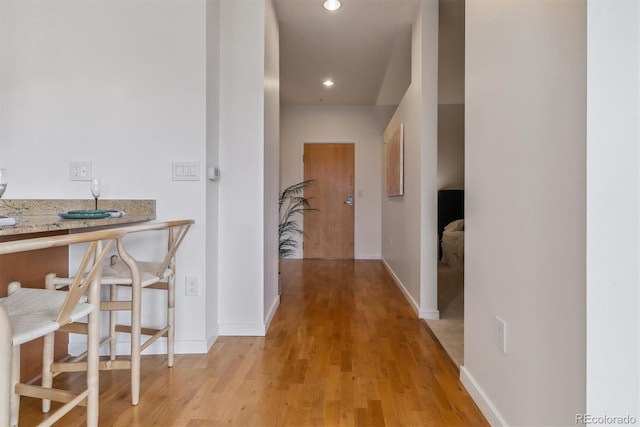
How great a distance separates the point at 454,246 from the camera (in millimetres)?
3949

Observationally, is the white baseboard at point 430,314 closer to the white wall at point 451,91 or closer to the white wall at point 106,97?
the white wall at point 106,97

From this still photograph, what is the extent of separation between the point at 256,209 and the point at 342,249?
327 centimetres

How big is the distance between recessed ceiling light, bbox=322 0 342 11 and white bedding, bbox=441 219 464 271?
2777 mm

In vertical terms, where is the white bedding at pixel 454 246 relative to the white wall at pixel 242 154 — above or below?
below

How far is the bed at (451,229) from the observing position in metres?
3.89

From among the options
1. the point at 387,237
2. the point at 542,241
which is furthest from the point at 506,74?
the point at 387,237

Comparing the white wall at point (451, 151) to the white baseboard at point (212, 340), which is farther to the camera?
the white wall at point (451, 151)

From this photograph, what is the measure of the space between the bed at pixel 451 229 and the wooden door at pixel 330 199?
4.61 ft

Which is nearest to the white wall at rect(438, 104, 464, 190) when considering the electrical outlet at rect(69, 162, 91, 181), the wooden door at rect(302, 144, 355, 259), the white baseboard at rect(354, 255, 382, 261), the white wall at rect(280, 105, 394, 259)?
the white wall at rect(280, 105, 394, 259)

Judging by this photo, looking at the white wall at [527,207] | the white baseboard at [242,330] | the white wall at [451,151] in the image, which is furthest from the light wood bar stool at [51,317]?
the white wall at [451,151]

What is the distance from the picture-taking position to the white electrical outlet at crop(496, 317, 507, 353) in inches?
45.5

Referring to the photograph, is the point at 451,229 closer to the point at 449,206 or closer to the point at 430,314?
the point at 449,206

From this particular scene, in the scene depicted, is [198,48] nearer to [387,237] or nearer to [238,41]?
[238,41]

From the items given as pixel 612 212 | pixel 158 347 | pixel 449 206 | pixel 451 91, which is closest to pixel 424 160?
pixel 612 212
